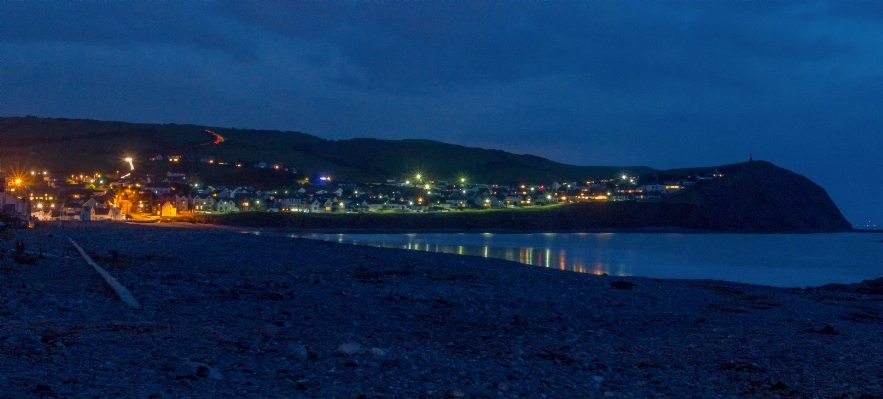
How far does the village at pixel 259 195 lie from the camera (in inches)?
3066

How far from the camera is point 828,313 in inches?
730

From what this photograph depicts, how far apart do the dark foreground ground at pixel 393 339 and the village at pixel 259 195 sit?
41997 mm

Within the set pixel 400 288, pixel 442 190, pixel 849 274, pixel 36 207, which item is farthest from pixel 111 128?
pixel 400 288

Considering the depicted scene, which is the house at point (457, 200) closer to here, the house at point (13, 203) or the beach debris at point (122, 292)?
the house at point (13, 203)

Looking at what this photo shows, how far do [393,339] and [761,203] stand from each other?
127 metres

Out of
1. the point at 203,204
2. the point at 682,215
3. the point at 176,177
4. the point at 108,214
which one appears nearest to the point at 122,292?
the point at 108,214

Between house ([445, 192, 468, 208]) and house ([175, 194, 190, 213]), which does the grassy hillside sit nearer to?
house ([445, 192, 468, 208])

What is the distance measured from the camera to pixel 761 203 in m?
125

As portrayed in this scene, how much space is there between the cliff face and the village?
33.2 feet

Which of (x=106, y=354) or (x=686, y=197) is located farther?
(x=686, y=197)

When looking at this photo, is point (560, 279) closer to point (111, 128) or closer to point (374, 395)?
point (374, 395)

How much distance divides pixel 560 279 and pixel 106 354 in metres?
17.1

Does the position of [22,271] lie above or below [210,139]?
below

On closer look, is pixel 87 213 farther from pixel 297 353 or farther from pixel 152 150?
pixel 152 150
